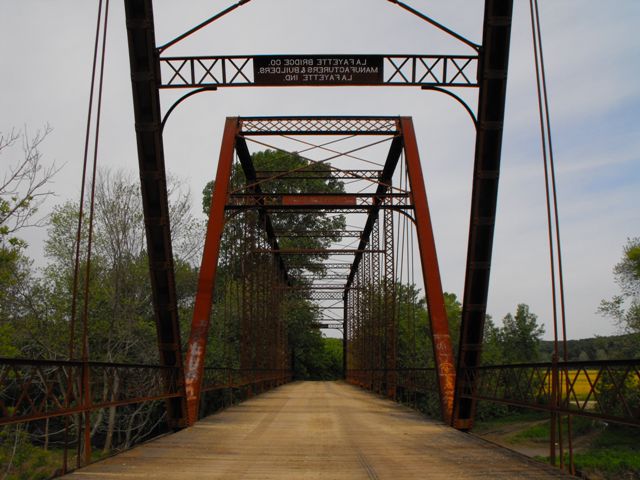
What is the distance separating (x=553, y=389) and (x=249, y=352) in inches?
873

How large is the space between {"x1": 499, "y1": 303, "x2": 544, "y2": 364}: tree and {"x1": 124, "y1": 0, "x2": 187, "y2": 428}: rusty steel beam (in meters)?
40.2

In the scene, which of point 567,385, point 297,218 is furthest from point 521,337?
point 567,385

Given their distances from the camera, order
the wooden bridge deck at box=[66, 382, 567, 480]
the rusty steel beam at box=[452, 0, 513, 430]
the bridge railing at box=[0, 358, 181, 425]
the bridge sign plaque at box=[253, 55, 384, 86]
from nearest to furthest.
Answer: the bridge railing at box=[0, 358, 181, 425] < the wooden bridge deck at box=[66, 382, 567, 480] < the rusty steel beam at box=[452, 0, 513, 430] < the bridge sign plaque at box=[253, 55, 384, 86]

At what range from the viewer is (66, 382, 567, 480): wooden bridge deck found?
700 centimetres

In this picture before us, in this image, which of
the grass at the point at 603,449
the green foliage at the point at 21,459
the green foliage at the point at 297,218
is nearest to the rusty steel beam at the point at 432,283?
the grass at the point at 603,449

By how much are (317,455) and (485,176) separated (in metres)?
5.32

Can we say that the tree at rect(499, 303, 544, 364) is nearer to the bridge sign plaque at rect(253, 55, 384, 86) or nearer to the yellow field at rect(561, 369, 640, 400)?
the yellow field at rect(561, 369, 640, 400)

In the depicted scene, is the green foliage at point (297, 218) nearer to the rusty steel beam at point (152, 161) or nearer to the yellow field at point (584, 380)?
the yellow field at point (584, 380)

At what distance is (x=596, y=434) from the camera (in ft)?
99.5

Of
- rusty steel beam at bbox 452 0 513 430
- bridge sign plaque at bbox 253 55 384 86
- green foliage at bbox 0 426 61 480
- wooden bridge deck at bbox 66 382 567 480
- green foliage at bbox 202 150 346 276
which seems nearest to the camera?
wooden bridge deck at bbox 66 382 567 480

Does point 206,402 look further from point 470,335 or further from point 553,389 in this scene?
point 553,389

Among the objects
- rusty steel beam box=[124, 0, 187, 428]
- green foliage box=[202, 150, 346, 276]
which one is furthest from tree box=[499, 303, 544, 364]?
rusty steel beam box=[124, 0, 187, 428]

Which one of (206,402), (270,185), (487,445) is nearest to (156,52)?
(487,445)

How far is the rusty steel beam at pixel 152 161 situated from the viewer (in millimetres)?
10516
